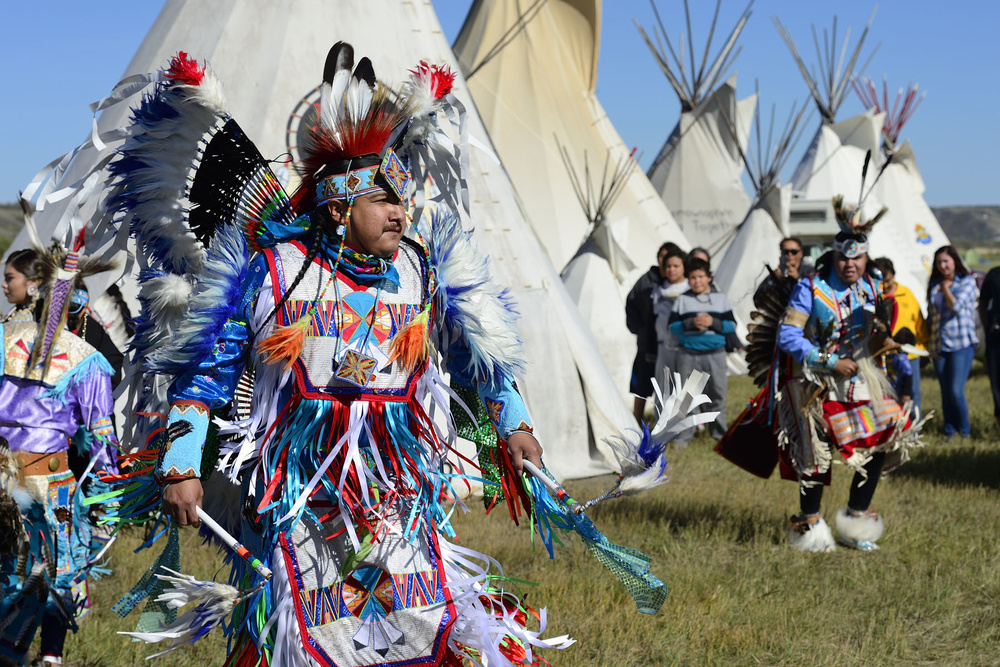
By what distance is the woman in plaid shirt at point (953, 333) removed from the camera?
354 inches

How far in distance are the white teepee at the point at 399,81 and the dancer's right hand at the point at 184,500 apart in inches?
170

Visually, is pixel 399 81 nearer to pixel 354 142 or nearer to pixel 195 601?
pixel 354 142

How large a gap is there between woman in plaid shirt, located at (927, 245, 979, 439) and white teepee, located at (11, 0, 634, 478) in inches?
127

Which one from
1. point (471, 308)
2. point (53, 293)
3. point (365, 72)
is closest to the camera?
point (471, 308)

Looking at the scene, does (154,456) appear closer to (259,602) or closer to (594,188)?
(259,602)

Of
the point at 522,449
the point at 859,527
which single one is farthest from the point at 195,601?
the point at 859,527

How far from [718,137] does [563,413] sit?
11331 mm

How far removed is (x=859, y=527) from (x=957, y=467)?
261cm

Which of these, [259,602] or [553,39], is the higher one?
[553,39]

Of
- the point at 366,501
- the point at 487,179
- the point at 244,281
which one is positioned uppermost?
the point at 487,179

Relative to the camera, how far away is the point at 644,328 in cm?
893

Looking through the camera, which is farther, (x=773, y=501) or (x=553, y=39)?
(x=553, y=39)

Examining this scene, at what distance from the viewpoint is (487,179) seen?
7.17 m

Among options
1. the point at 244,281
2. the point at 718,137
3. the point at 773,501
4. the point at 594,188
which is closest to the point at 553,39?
the point at 594,188
